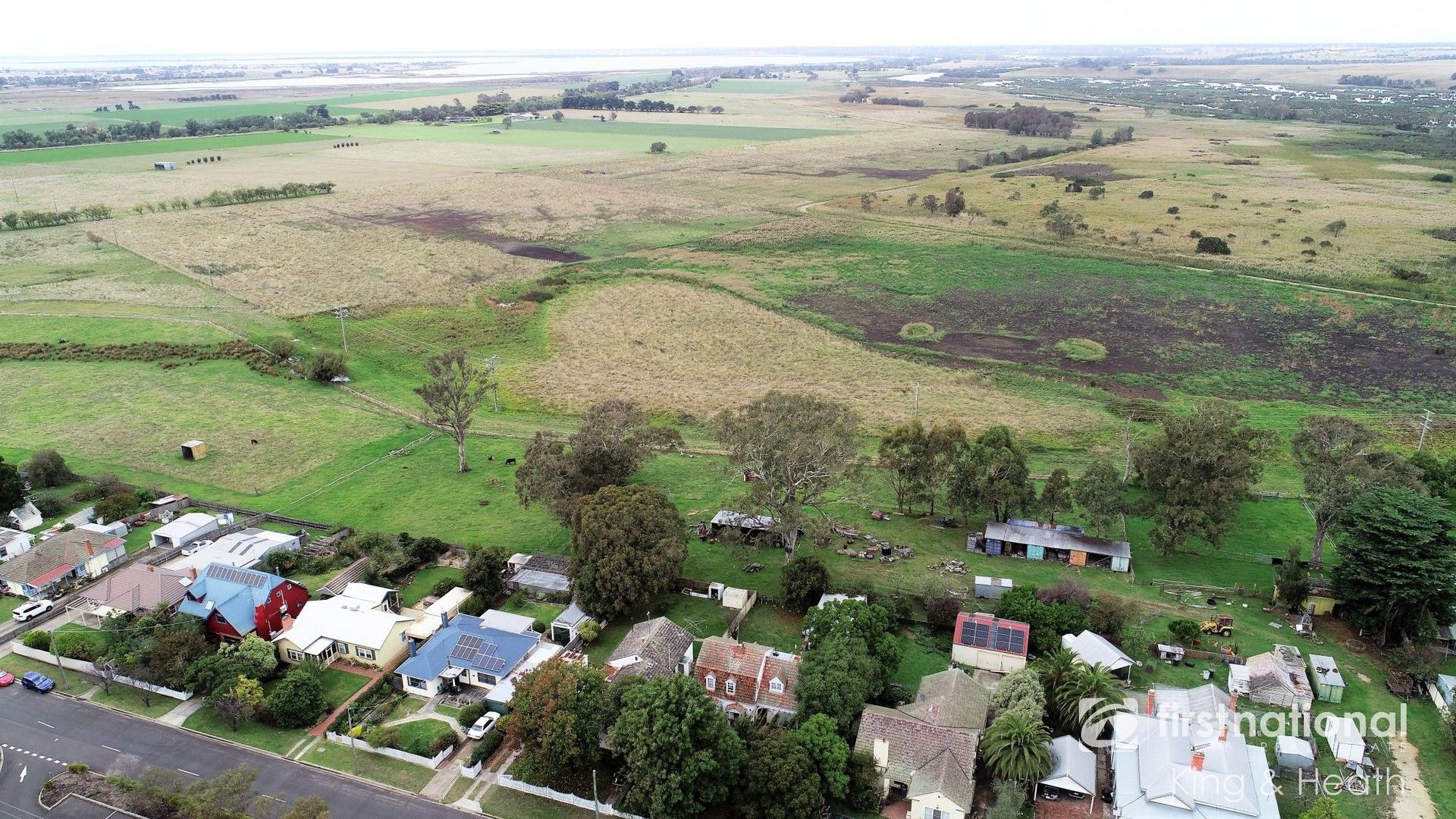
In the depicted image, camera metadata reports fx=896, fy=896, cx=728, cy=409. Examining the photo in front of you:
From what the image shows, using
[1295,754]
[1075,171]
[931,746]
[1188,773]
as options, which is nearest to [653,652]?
[931,746]

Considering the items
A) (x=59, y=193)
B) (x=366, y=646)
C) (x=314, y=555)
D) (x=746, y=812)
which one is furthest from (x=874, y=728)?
(x=59, y=193)

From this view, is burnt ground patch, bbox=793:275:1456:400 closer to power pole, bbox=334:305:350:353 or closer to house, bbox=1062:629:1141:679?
house, bbox=1062:629:1141:679

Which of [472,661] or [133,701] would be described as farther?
[472,661]

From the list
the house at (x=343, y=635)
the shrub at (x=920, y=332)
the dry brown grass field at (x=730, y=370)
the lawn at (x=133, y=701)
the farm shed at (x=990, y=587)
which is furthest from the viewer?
the shrub at (x=920, y=332)

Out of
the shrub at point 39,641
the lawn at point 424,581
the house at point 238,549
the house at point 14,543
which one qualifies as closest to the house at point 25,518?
the house at point 14,543

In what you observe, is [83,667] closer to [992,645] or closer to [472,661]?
[472,661]

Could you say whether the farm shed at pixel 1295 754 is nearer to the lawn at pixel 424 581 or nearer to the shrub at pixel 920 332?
the lawn at pixel 424 581
